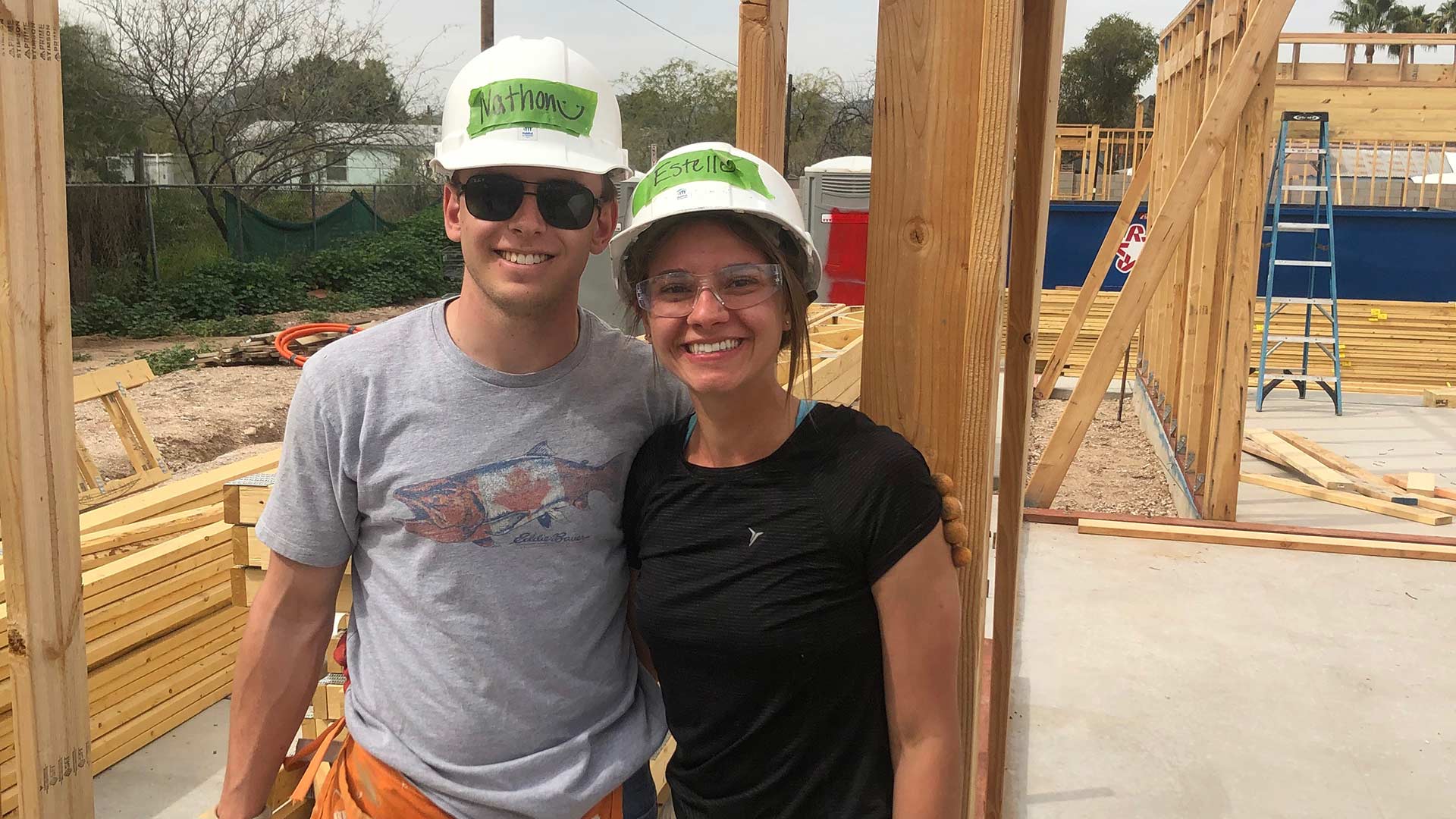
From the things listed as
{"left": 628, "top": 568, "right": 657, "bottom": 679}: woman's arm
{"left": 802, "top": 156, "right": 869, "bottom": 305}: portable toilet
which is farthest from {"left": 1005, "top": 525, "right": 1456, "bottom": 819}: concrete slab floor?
{"left": 802, "top": 156, "right": 869, "bottom": 305}: portable toilet

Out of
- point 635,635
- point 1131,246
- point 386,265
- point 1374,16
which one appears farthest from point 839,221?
point 1374,16

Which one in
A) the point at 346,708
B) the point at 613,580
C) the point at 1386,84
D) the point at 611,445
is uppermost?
the point at 1386,84

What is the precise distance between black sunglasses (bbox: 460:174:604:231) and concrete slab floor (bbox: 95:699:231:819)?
363 centimetres

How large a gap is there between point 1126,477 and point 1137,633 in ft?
14.1

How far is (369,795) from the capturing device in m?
1.82

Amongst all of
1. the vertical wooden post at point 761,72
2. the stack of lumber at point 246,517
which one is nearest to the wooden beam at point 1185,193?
the vertical wooden post at point 761,72

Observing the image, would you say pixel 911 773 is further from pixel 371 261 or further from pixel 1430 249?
pixel 371 261

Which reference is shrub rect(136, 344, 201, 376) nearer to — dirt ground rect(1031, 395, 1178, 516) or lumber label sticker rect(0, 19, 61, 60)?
dirt ground rect(1031, 395, 1178, 516)

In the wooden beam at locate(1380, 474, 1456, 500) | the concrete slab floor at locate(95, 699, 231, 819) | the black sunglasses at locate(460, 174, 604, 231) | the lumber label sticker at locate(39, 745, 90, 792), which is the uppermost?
the black sunglasses at locate(460, 174, 604, 231)

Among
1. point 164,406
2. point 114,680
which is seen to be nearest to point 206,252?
point 164,406

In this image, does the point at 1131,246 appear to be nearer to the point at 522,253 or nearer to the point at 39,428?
the point at 522,253

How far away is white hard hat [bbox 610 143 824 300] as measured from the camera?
1.57 meters

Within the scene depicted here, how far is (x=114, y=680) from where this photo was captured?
4.82m

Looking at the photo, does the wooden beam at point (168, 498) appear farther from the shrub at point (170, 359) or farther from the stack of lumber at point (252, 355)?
the shrub at point (170, 359)
